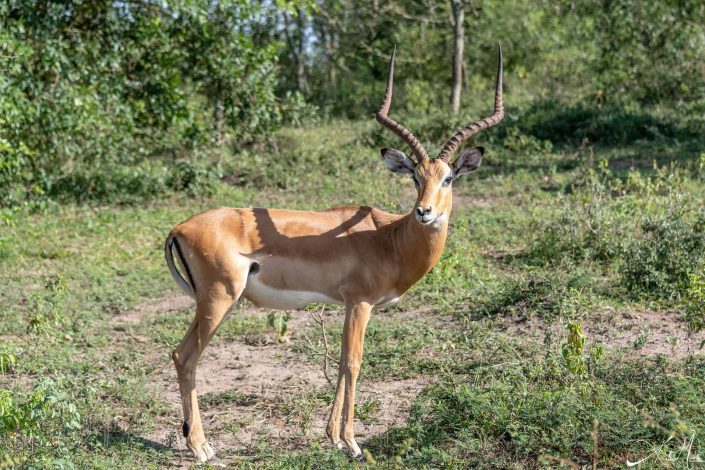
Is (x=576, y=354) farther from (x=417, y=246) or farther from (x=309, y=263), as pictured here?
(x=309, y=263)

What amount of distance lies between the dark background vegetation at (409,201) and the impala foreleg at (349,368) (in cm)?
27

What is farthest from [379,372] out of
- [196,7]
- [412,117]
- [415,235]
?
[412,117]

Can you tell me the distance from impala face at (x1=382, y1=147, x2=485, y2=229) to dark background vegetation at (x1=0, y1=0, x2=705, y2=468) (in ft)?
3.33

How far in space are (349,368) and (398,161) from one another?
4.43 ft

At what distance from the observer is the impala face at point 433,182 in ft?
18.2

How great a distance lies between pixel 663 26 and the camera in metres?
16.3

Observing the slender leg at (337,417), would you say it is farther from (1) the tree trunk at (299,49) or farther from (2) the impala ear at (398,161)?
(1) the tree trunk at (299,49)

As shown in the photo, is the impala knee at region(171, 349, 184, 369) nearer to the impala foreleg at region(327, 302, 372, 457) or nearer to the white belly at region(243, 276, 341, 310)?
the white belly at region(243, 276, 341, 310)

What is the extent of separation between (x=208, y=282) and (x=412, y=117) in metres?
10.7

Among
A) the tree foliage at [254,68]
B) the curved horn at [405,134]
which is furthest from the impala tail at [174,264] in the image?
the tree foliage at [254,68]

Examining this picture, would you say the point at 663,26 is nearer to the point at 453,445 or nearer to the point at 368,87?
the point at 368,87

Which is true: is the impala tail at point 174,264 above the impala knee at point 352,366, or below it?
above

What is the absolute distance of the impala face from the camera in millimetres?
5539

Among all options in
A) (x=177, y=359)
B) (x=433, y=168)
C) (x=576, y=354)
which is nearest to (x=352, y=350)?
(x=177, y=359)
